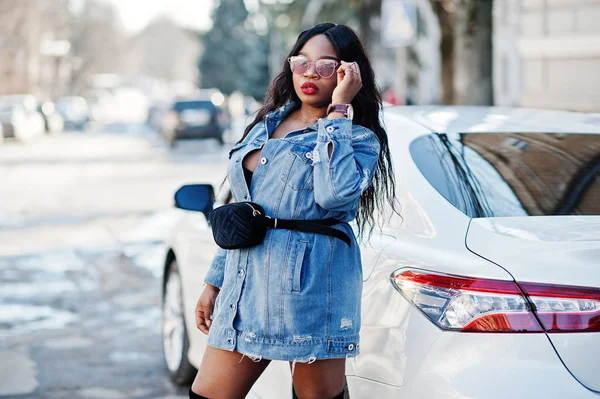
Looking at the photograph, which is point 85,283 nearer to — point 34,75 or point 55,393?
point 55,393

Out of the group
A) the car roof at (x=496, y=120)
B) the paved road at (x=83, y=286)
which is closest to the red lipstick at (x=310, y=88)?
the car roof at (x=496, y=120)

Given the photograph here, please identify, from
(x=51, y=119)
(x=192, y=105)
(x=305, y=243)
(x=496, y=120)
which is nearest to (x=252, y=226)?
(x=305, y=243)

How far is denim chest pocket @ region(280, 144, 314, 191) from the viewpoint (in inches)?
116

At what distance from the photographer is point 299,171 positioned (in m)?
2.94

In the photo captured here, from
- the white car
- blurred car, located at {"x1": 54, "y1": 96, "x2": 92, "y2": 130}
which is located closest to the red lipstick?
the white car

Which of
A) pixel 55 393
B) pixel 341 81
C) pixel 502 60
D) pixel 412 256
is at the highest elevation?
pixel 341 81

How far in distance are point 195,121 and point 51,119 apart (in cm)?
2021

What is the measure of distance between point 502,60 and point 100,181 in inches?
599

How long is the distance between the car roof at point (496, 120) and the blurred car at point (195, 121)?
32.0 meters

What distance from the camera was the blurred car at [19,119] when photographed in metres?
42.4

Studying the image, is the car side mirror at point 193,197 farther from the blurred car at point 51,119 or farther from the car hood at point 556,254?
the blurred car at point 51,119

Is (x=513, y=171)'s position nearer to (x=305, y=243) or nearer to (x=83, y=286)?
(x=305, y=243)

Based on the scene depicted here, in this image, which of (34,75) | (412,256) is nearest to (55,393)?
(412,256)

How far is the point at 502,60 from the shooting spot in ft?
104
